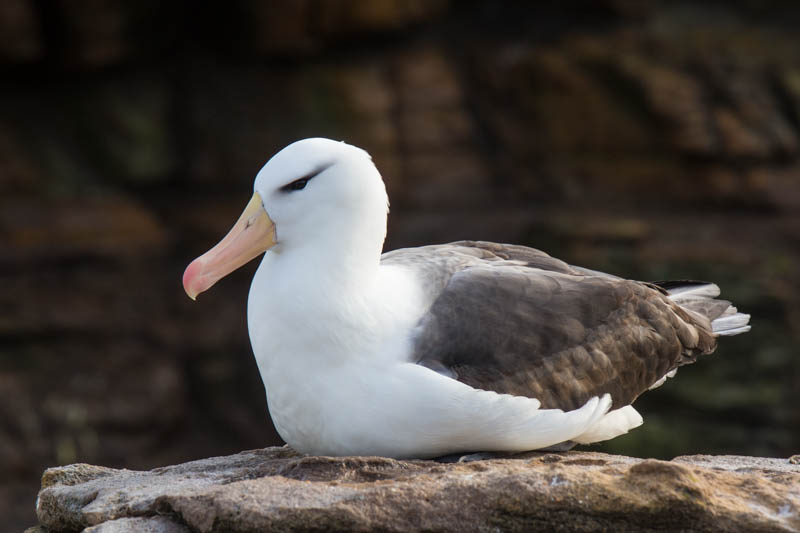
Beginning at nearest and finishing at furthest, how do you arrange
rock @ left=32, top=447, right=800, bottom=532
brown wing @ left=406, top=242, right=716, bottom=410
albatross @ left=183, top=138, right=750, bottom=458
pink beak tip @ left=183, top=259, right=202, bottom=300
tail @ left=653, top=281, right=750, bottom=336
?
rock @ left=32, top=447, right=800, bottom=532, albatross @ left=183, top=138, right=750, bottom=458, brown wing @ left=406, top=242, right=716, bottom=410, pink beak tip @ left=183, top=259, right=202, bottom=300, tail @ left=653, top=281, right=750, bottom=336

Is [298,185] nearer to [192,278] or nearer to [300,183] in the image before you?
[300,183]

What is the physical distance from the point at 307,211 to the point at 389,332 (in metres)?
0.60

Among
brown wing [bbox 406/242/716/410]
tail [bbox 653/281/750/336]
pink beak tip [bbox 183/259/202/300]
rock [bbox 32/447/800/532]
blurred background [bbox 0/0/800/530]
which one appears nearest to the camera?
rock [bbox 32/447/800/532]

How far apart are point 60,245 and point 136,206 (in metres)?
0.83

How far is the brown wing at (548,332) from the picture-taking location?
14.9 feet

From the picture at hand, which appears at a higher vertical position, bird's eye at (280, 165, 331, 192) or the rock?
bird's eye at (280, 165, 331, 192)

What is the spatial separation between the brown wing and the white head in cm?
45

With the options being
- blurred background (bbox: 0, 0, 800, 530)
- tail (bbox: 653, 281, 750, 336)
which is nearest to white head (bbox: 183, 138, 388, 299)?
tail (bbox: 653, 281, 750, 336)

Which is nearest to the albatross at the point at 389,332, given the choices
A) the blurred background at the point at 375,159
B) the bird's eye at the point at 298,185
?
the bird's eye at the point at 298,185

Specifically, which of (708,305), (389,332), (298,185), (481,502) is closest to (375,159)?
Answer: (708,305)

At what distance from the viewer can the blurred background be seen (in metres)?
10.3

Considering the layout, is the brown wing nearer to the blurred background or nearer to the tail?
the tail

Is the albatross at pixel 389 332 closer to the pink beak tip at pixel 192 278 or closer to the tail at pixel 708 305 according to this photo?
the pink beak tip at pixel 192 278

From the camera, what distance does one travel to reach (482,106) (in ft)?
36.4
